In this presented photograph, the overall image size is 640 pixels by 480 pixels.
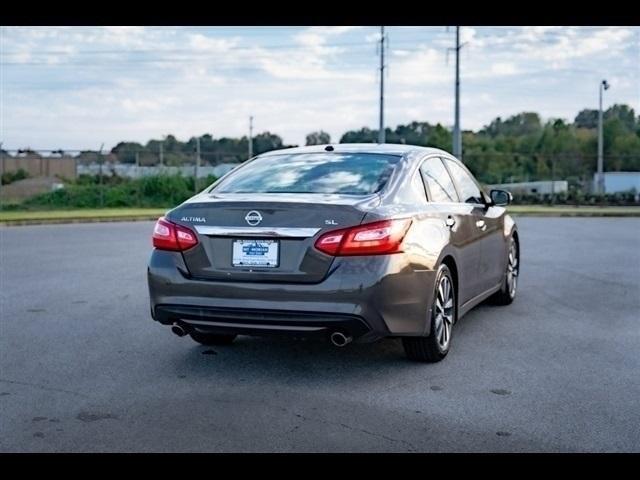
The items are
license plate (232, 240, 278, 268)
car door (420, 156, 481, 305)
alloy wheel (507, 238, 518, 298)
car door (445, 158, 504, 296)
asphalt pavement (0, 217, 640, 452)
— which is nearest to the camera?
asphalt pavement (0, 217, 640, 452)

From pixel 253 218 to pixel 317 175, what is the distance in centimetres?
86

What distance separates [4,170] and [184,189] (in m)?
7.34

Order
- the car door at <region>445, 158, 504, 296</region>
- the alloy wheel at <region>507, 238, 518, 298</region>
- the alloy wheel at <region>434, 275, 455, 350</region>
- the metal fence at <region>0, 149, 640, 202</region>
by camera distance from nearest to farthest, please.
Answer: the alloy wheel at <region>434, 275, 455, 350</region>
the car door at <region>445, 158, 504, 296</region>
the alloy wheel at <region>507, 238, 518, 298</region>
the metal fence at <region>0, 149, 640, 202</region>

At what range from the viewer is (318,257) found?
5215 mm

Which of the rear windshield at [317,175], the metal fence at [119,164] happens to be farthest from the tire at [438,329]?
the metal fence at [119,164]

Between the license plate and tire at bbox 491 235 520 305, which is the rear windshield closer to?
the license plate

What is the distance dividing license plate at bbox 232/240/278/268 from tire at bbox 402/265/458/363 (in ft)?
3.85

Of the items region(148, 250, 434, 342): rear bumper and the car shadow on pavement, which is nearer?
region(148, 250, 434, 342): rear bumper

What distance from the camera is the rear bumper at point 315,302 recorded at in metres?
5.21

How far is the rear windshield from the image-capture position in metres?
5.84

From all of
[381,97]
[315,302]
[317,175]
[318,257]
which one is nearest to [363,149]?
[317,175]

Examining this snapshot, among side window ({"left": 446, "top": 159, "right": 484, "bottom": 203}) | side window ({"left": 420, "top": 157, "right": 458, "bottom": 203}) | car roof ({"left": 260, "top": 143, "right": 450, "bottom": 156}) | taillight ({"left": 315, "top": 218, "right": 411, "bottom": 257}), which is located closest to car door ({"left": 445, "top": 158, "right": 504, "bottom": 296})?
side window ({"left": 446, "top": 159, "right": 484, "bottom": 203})

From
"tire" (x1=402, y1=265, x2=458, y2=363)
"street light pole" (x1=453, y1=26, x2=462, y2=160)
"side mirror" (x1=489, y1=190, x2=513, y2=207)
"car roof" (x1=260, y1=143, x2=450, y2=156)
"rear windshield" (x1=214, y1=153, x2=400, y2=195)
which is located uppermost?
"street light pole" (x1=453, y1=26, x2=462, y2=160)
